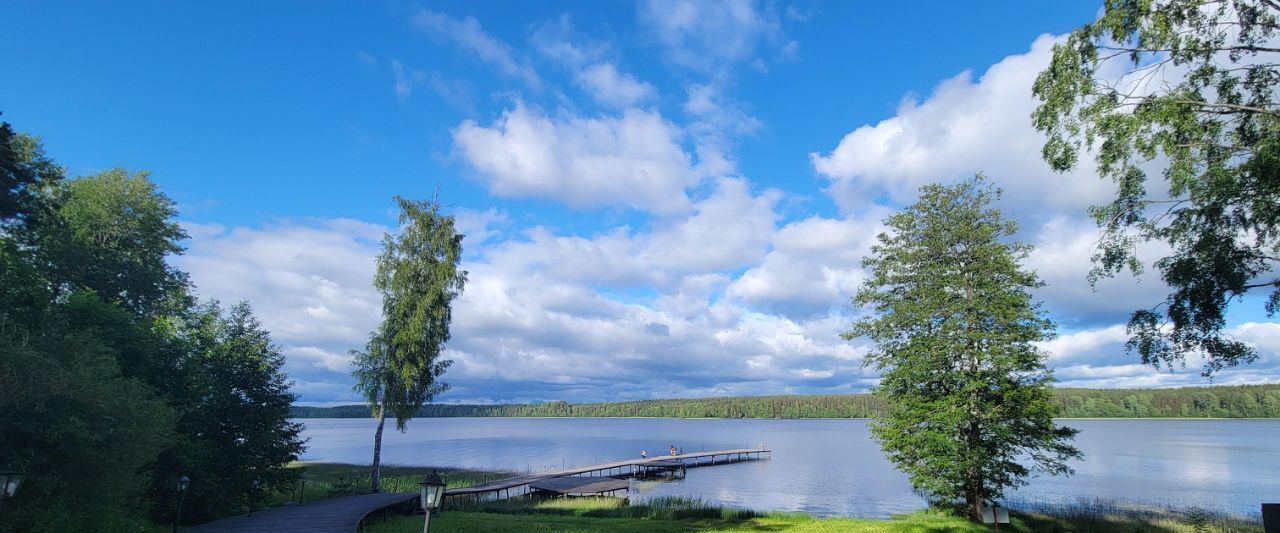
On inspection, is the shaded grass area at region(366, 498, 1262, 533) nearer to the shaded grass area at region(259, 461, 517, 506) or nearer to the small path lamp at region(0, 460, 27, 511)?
the shaded grass area at region(259, 461, 517, 506)

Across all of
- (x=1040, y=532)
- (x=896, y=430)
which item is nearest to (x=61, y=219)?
(x=896, y=430)

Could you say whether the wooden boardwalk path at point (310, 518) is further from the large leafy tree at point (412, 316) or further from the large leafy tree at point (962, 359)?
the large leafy tree at point (962, 359)

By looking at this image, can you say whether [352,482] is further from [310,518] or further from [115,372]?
[115,372]

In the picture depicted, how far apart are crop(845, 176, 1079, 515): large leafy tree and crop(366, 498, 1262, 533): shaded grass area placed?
1.74 m

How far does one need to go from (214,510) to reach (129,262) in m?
16.0

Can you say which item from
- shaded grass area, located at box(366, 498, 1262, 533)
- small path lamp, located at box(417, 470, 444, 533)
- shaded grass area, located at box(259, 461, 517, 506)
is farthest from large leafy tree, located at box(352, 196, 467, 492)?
small path lamp, located at box(417, 470, 444, 533)

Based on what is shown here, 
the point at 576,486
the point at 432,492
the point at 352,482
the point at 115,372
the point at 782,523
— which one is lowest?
the point at 576,486

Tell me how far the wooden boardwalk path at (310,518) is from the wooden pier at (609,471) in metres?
7.92

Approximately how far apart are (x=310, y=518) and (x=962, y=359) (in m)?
23.3

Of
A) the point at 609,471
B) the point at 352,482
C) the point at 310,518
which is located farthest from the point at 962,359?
the point at 609,471

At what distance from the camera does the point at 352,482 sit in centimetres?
3794

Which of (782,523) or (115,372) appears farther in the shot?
(782,523)

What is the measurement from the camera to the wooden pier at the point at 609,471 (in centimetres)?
3556

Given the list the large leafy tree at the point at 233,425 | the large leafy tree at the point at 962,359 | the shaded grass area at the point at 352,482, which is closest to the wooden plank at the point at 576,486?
the shaded grass area at the point at 352,482
